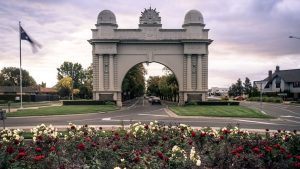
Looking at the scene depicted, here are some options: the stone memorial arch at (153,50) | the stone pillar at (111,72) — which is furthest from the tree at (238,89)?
the stone pillar at (111,72)

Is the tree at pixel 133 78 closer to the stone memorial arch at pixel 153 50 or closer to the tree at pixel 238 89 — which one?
the stone memorial arch at pixel 153 50

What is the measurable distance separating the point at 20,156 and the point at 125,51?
140ft

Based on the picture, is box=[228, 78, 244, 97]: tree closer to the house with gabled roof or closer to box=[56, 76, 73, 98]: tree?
the house with gabled roof

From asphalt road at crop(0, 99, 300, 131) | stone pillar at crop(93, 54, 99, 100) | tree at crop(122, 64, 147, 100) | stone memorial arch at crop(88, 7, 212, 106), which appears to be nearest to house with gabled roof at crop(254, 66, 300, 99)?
tree at crop(122, 64, 147, 100)

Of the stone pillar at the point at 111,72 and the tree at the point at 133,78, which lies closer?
the stone pillar at the point at 111,72

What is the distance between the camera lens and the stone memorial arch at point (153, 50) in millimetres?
48000

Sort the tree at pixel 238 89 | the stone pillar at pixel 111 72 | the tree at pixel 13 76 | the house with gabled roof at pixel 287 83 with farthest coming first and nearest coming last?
the tree at pixel 13 76
the tree at pixel 238 89
the house with gabled roof at pixel 287 83
the stone pillar at pixel 111 72

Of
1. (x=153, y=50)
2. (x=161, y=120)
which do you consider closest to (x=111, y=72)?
(x=153, y=50)

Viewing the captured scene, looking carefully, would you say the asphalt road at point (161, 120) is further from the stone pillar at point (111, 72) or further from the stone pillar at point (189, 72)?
the stone pillar at point (189, 72)

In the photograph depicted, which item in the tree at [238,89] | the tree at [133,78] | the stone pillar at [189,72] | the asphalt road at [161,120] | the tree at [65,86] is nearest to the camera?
the asphalt road at [161,120]

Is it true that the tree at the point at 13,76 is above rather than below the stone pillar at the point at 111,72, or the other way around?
above

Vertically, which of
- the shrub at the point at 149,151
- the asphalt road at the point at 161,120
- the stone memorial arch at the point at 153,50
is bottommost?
the asphalt road at the point at 161,120

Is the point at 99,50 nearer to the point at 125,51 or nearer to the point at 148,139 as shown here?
the point at 125,51

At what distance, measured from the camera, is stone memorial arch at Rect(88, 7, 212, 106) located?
4800 centimetres
